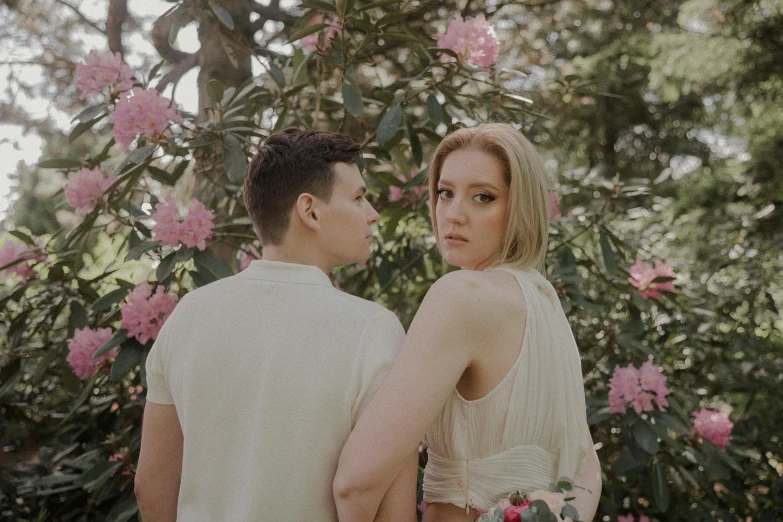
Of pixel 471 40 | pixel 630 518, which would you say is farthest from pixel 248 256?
pixel 630 518

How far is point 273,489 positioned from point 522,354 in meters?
A: 0.58

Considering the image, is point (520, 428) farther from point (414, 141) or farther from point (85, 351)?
point (85, 351)

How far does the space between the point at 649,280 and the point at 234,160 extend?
5.66 ft

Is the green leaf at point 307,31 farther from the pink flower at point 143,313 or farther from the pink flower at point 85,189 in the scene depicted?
the pink flower at point 143,313

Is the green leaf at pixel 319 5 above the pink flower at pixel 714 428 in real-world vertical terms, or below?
above

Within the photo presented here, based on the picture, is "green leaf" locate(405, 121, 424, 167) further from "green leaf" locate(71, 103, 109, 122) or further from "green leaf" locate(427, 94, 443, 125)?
"green leaf" locate(71, 103, 109, 122)

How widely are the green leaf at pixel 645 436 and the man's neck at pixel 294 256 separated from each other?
155cm

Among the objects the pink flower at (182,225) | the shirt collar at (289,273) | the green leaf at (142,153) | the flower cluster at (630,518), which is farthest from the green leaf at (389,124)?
the flower cluster at (630,518)

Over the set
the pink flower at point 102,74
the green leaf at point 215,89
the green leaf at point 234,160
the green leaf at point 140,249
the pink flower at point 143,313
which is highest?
the pink flower at point 102,74

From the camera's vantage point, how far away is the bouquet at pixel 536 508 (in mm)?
1188

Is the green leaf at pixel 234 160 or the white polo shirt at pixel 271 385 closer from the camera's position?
the white polo shirt at pixel 271 385

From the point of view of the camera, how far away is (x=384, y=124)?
2477mm

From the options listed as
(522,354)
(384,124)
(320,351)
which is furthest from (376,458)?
(384,124)

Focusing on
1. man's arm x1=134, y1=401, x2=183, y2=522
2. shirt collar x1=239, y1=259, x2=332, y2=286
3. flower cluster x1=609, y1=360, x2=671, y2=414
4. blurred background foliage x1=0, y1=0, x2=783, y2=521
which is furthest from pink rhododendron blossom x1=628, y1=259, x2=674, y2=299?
man's arm x1=134, y1=401, x2=183, y2=522
